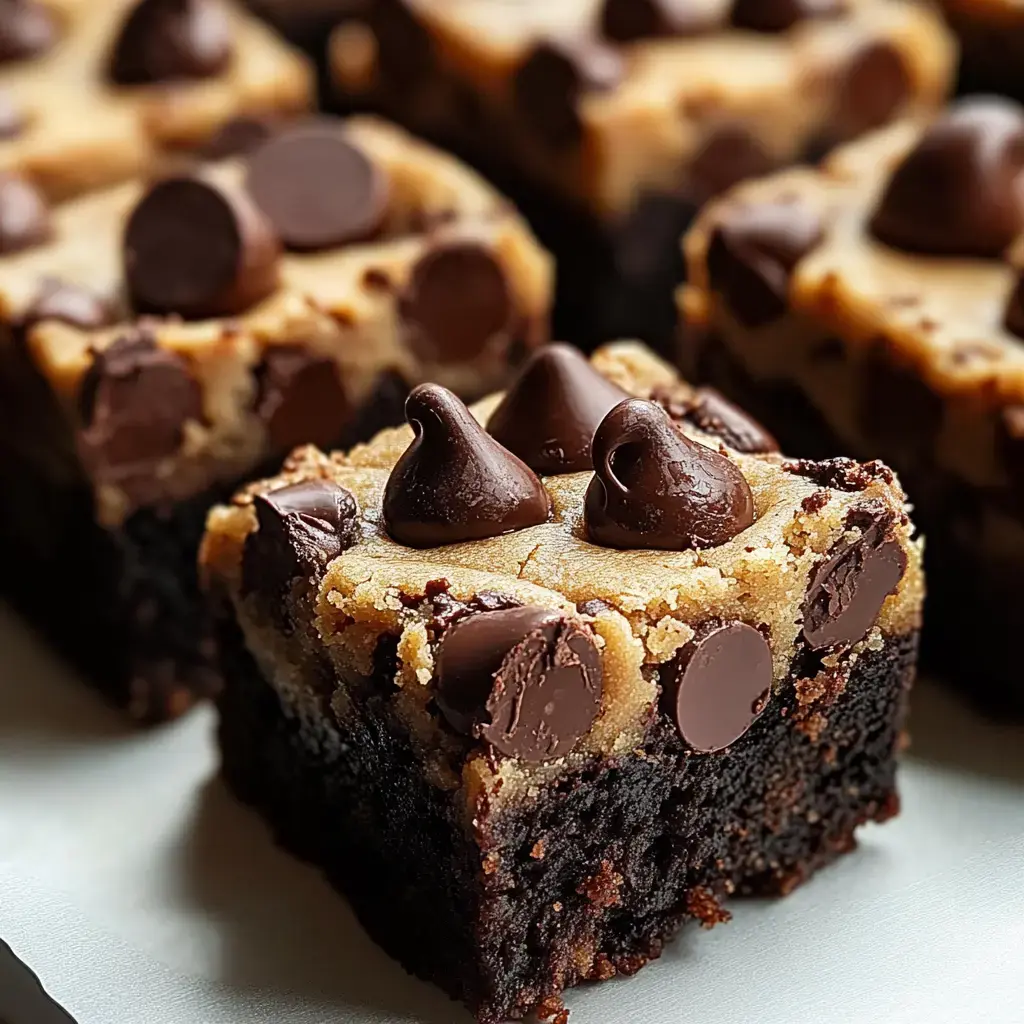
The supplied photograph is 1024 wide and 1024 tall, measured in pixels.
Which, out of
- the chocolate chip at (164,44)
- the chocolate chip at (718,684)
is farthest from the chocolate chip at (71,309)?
the chocolate chip at (718,684)

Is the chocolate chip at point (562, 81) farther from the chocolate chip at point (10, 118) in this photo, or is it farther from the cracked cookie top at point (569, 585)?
the cracked cookie top at point (569, 585)

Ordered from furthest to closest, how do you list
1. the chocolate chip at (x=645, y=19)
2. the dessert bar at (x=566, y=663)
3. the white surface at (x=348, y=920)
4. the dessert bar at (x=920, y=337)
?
the chocolate chip at (x=645, y=19) < the dessert bar at (x=920, y=337) < the white surface at (x=348, y=920) < the dessert bar at (x=566, y=663)

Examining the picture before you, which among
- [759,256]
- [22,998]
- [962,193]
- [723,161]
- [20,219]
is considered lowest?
[22,998]

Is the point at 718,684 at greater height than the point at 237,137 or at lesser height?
greater

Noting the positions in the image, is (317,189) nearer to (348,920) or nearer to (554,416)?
(554,416)

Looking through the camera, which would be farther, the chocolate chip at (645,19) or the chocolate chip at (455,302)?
the chocolate chip at (645,19)

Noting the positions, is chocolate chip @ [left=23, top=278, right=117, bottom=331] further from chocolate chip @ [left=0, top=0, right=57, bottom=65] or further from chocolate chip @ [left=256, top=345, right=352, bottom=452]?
chocolate chip @ [left=0, top=0, right=57, bottom=65]

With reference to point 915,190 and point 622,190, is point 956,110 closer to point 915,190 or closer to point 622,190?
point 915,190

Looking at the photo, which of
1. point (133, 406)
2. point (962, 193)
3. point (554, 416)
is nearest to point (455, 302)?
point (133, 406)
